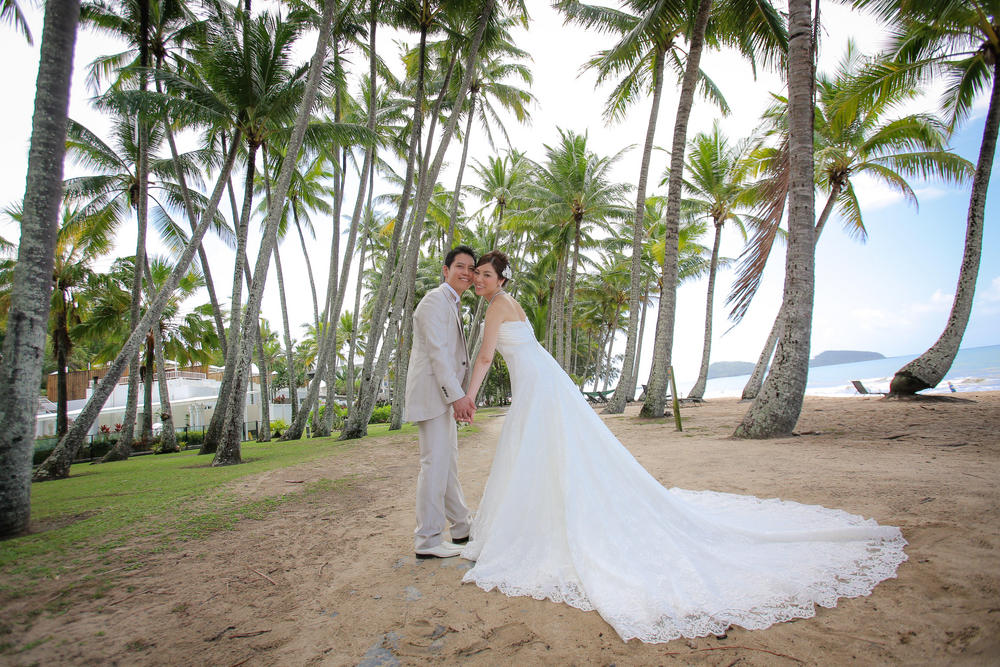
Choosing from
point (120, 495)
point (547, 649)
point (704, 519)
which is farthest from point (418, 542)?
point (120, 495)

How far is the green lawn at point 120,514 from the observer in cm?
316

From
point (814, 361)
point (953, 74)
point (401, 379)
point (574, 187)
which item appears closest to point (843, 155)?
point (953, 74)

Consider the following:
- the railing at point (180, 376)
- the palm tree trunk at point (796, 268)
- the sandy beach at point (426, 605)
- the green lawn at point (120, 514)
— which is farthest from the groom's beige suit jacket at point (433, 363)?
the railing at point (180, 376)

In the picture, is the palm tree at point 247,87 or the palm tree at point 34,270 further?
the palm tree at point 247,87

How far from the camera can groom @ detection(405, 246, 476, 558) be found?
116 inches

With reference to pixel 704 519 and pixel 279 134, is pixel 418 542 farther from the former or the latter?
pixel 279 134

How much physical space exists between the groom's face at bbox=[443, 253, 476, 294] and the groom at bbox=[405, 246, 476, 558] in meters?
0.10

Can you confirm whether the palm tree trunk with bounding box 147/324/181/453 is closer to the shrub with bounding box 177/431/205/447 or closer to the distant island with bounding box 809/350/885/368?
the shrub with bounding box 177/431/205/447

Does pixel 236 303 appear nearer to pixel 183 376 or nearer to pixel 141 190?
pixel 141 190

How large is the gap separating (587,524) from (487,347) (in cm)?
126

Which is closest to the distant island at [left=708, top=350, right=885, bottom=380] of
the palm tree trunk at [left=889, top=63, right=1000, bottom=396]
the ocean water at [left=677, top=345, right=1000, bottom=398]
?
the ocean water at [left=677, top=345, right=1000, bottom=398]

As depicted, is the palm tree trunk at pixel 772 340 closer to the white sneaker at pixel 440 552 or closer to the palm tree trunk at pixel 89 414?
the white sneaker at pixel 440 552

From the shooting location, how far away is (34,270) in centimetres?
385

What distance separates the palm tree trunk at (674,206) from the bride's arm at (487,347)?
854 centimetres
